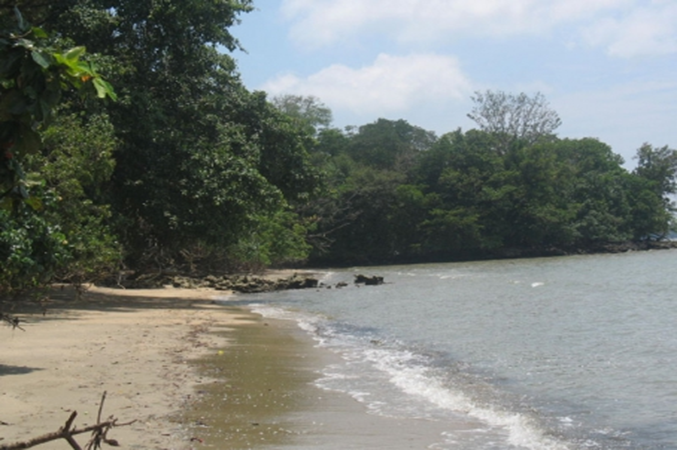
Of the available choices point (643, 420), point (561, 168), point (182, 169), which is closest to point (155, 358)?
point (643, 420)

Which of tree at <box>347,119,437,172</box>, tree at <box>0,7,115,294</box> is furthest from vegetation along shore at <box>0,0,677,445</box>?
tree at <box>347,119,437,172</box>

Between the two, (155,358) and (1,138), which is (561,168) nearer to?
(155,358)

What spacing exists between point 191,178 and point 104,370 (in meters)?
11.0

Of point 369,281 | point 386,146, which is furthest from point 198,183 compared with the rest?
point 386,146

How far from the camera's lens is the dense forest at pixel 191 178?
13.4 feet

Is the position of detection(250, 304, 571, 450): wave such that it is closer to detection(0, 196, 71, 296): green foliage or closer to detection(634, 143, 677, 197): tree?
detection(0, 196, 71, 296): green foliage

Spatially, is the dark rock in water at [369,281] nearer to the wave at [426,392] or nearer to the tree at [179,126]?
the tree at [179,126]

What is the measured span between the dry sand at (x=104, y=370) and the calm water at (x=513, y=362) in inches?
83.7

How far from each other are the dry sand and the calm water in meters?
2.13

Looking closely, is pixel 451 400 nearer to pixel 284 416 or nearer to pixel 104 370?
pixel 284 416

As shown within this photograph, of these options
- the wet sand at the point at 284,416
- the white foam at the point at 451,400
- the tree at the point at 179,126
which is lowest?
the white foam at the point at 451,400

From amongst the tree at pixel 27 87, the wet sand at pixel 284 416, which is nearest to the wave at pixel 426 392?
the wet sand at pixel 284 416

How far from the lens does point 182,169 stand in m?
19.7

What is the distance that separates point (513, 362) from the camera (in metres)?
11.6
